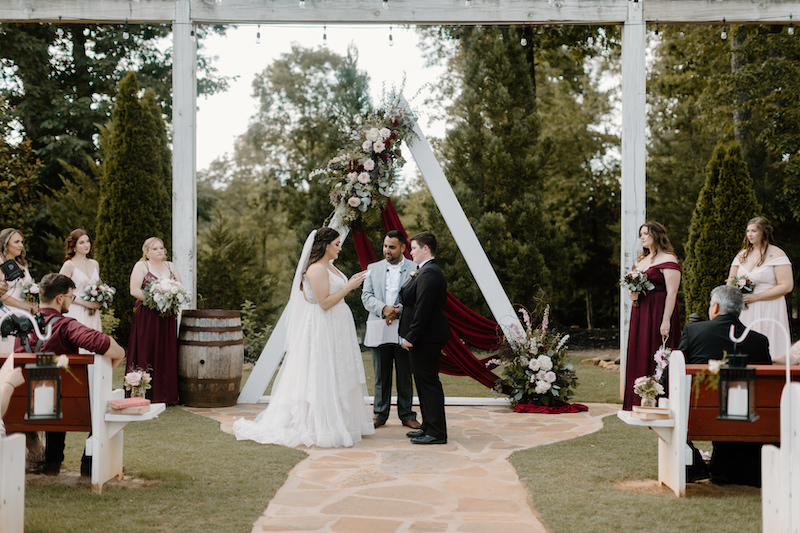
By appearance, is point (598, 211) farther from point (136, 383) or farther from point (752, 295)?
point (136, 383)

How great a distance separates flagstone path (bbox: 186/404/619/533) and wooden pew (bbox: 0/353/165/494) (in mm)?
1061

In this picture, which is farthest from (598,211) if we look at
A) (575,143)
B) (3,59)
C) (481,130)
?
(3,59)

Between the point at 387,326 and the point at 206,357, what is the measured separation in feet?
6.87

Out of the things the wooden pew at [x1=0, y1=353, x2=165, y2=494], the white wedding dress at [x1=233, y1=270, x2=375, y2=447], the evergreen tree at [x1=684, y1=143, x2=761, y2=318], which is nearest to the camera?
the wooden pew at [x1=0, y1=353, x2=165, y2=494]

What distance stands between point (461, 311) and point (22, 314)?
185 inches

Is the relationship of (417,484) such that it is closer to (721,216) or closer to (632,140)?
(632,140)

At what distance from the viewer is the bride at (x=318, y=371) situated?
19.7 ft

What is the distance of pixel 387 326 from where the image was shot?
668 centimetres

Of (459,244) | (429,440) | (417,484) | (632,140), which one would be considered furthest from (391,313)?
(632,140)

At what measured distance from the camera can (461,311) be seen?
7949mm

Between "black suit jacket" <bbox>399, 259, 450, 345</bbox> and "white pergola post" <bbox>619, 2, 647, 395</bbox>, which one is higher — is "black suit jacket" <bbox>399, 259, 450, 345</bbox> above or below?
below

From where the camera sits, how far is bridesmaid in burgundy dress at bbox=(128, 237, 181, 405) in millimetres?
7473

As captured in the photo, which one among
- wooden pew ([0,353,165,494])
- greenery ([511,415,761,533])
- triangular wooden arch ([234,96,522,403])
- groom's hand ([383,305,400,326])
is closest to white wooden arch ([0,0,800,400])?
triangular wooden arch ([234,96,522,403])

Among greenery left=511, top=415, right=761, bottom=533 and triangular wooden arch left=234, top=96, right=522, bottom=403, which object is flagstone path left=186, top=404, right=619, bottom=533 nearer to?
greenery left=511, top=415, right=761, bottom=533
